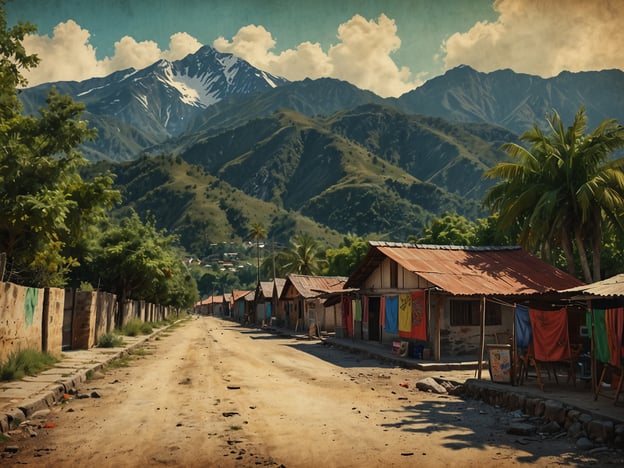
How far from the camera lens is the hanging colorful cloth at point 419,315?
23.1 m

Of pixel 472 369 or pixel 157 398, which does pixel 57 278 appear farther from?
pixel 472 369

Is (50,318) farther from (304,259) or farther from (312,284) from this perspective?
(304,259)

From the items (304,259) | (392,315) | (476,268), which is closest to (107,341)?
(392,315)

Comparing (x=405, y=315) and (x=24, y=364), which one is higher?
(x=405, y=315)

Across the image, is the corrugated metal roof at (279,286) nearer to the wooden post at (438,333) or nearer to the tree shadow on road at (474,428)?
the wooden post at (438,333)

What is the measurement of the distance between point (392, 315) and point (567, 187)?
11110 mm

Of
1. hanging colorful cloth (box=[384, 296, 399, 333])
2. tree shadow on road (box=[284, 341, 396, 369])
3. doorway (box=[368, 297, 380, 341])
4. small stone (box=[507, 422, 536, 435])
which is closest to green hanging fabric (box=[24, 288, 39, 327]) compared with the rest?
tree shadow on road (box=[284, 341, 396, 369])

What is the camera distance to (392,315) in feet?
87.1

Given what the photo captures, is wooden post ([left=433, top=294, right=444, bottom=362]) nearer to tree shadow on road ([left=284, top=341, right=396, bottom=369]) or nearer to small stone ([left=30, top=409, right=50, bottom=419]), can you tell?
tree shadow on road ([left=284, top=341, right=396, bottom=369])

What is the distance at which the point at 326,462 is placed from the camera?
25.7ft

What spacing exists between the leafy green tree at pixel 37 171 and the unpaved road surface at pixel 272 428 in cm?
510

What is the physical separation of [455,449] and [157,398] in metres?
7.67

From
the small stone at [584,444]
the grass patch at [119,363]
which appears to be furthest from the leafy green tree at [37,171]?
the small stone at [584,444]

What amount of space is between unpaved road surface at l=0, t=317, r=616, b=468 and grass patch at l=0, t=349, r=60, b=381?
1.63m
